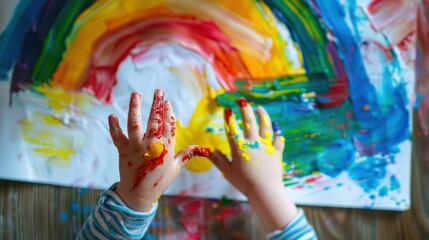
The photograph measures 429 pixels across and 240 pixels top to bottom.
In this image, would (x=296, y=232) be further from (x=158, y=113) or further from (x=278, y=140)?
(x=158, y=113)

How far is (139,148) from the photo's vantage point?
56 centimetres

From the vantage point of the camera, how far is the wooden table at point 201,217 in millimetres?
658

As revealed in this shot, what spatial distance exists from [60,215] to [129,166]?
31cm

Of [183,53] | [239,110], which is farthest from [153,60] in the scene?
[239,110]

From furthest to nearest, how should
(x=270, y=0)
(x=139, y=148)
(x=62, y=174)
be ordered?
(x=62, y=174), (x=270, y=0), (x=139, y=148)

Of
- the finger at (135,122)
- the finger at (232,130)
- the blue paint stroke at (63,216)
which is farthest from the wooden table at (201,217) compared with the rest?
the finger at (135,122)

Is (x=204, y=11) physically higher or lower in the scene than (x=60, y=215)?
higher

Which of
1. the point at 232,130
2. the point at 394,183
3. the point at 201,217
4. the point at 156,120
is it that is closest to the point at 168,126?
the point at 156,120

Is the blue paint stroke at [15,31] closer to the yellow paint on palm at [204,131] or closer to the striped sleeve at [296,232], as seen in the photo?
the yellow paint on palm at [204,131]

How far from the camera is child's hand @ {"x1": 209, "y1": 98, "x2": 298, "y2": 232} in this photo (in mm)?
636

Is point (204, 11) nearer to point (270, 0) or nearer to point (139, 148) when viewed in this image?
point (270, 0)

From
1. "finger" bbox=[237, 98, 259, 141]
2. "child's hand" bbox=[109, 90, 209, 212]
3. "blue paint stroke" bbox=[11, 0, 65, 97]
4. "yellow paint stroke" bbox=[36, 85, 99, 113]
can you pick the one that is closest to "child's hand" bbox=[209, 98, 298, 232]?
"finger" bbox=[237, 98, 259, 141]

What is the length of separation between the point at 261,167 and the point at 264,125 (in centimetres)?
6

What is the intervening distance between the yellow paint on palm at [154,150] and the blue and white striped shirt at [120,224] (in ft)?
0.26
